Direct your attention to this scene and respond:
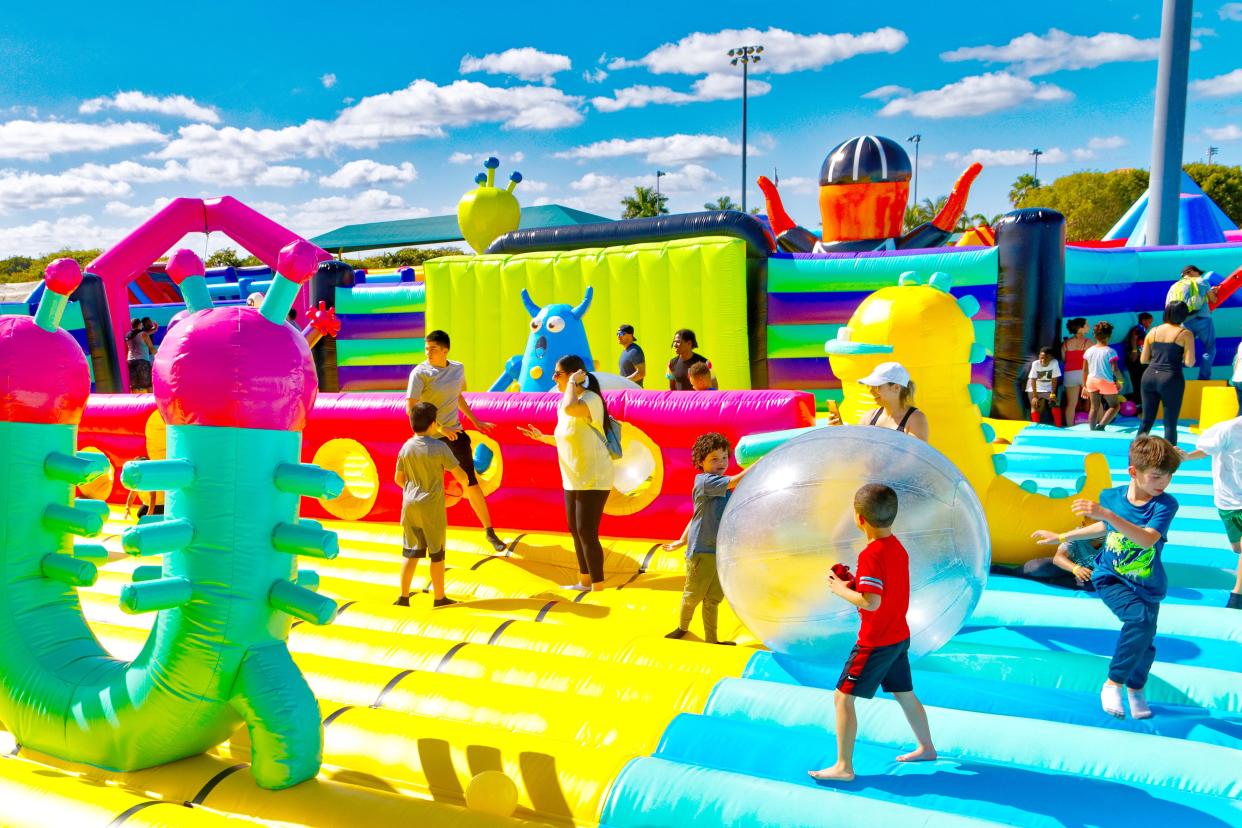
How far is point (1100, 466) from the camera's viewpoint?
4332 millimetres

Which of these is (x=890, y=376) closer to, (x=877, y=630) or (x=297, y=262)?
(x=877, y=630)

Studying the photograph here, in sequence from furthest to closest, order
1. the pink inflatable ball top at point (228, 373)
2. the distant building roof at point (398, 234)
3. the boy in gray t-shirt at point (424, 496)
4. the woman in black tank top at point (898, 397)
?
the distant building roof at point (398, 234), the boy in gray t-shirt at point (424, 496), the woman in black tank top at point (898, 397), the pink inflatable ball top at point (228, 373)

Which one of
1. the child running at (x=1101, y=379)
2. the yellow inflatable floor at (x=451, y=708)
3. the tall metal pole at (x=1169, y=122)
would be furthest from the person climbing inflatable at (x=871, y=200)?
the yellow inflatable floor at (x=451, y=708)

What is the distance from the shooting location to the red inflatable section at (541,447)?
4594mm

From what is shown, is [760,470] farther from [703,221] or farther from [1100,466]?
[703,221]

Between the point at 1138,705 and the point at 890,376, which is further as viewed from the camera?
the point at 890,376

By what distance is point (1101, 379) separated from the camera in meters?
7.51

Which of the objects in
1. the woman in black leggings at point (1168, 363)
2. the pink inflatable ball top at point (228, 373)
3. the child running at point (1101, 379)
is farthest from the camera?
the child running at point (1101, 379)

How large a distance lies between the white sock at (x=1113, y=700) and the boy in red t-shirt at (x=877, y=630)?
0.71 meters

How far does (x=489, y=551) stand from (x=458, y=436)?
0.61 meters

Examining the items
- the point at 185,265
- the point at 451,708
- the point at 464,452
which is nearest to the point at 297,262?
the point at 185,265

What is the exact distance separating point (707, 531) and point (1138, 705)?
1.47m

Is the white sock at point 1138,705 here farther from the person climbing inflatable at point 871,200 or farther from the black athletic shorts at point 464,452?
the person climbing inflatable at point 871,200

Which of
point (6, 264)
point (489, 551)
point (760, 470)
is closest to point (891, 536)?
point (760, 470)
